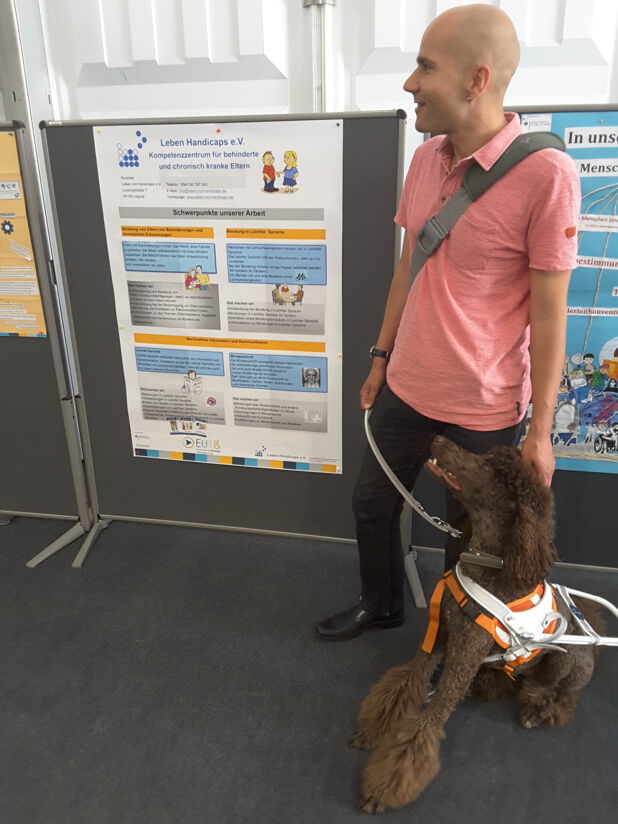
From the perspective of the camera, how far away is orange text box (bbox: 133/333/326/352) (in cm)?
220

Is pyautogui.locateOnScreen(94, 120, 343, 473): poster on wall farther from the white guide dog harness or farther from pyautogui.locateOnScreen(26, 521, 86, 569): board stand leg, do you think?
the white guide dog harness

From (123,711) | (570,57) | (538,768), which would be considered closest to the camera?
(538,768)

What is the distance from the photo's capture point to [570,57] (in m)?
2.11

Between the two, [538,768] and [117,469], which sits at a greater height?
[117,469]

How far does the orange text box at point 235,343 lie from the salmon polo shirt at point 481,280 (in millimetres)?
597

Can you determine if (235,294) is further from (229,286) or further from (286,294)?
(286,294)

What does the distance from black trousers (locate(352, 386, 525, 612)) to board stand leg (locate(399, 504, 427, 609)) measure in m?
0.18

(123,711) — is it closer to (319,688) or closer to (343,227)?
(319,688)

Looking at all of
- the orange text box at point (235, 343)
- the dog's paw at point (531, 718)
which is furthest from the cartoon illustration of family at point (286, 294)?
the dog's paw at point (531, 718)

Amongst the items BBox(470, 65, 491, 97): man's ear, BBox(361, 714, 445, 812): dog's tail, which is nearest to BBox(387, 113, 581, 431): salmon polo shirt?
BBox(470, 65, 491, 97): man's ear

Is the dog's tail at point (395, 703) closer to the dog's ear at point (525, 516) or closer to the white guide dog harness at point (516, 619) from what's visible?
the white guide dog harness at point (516, 619)

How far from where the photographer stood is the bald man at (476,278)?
4.16 feet

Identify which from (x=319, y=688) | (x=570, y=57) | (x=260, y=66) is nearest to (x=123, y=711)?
(x=319, y=688)

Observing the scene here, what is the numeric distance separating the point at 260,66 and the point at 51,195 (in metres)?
0.93
